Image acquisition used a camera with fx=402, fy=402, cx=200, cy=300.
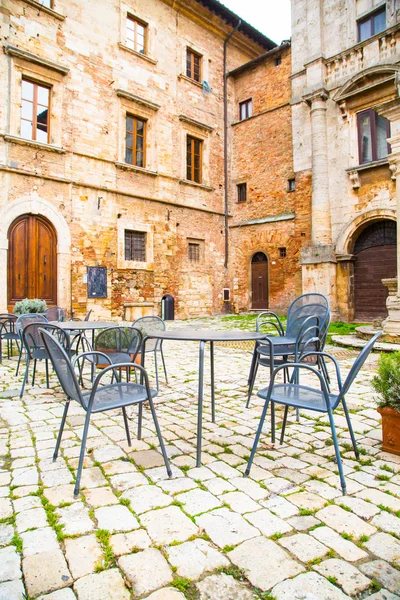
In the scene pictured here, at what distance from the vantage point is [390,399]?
2748 millimetres

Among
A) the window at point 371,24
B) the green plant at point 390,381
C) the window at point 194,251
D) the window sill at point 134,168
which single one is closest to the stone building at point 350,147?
the window at point 371,24

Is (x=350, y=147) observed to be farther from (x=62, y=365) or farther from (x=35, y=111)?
(x=62, y=365)

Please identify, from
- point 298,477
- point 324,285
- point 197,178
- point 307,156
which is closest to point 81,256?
point 197,178

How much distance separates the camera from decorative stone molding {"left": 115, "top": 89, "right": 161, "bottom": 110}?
13.0m

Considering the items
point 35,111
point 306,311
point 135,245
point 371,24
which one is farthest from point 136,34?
point 306,311

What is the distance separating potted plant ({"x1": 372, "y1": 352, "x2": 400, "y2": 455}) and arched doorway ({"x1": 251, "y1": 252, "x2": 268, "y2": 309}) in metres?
13.0

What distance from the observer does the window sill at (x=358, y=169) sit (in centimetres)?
1166

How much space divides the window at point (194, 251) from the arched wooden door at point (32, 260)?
5457 millimetres

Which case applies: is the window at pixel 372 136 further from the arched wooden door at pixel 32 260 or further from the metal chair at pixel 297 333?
the arched wooden door at pixel 32 260

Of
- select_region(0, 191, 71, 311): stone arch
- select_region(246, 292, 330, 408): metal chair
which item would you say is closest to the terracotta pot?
select_region(246, 292, 330, 408): metal chair

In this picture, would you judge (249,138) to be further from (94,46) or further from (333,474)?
(333,474)

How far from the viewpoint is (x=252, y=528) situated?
189cm

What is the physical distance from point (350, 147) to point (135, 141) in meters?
7.02

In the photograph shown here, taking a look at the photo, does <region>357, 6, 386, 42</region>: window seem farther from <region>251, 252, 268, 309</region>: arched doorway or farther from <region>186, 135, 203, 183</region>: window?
<region>251, 252, 268, 309</region>: arched doorway
